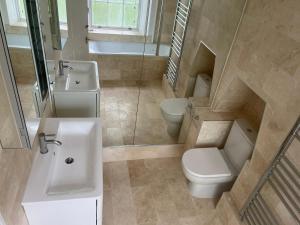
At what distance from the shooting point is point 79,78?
236cm

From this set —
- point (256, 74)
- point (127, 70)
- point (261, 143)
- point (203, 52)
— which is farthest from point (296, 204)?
point (127, 70)

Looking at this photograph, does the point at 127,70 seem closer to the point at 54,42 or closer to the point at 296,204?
the point at 54,42

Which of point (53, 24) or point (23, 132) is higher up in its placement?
point (53, 24)

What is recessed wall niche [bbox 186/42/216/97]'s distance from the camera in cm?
289

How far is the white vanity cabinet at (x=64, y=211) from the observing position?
50.4 inches

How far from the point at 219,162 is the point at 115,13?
196 centimetres

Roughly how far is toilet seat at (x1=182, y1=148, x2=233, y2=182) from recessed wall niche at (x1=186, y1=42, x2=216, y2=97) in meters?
1.03

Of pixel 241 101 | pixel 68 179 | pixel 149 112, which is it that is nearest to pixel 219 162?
pixel 241 101

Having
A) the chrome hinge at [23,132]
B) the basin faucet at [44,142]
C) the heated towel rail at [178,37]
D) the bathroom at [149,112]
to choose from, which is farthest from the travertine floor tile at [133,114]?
the chrome hinge at [23,132]

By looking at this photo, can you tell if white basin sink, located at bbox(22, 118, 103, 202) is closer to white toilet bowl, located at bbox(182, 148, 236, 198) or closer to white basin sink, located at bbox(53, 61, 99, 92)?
white basin sink, located at bbox(53, 61, 99, 92)

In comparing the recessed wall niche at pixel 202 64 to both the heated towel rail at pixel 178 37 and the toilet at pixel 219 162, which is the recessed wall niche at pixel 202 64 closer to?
the heated towel rail at pixel 178 37

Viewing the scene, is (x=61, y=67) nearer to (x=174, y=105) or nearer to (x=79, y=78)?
(x=79, y=78)

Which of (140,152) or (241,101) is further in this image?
(140,152)

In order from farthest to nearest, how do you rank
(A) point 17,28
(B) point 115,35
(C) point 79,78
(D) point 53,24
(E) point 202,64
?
(E) point 202,64 → (B) point 115,35 → (C) point 79,78 → (D) point 53,24 → (A) point 17,28
